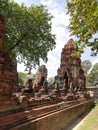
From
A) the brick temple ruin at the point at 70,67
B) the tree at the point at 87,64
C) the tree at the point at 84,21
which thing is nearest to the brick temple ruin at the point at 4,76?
the tree at the point at 84,21

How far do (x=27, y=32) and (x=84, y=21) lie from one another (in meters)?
8.50

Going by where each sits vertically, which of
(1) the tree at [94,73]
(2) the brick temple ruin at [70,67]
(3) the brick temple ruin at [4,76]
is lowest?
(3) the brick temple ruin at [4,76]

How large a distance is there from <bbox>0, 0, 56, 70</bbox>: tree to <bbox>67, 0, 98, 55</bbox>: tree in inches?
291

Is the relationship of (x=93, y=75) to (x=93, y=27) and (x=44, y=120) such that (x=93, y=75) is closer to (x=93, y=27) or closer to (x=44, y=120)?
(x=93, y=27)

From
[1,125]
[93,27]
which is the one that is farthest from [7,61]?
[93,27]

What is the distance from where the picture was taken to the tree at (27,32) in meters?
18.6

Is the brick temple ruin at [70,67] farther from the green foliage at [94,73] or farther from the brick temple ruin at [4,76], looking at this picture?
the green foliage at [94,73]

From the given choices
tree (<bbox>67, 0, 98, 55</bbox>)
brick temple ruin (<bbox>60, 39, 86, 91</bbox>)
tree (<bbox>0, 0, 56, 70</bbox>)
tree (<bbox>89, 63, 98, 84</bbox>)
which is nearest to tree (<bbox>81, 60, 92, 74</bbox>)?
tree (<bbox>89, 63, 98, 84</bbox>)

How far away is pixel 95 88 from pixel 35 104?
23333 mm

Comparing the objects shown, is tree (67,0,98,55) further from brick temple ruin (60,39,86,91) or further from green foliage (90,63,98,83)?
green foliage (90,63,98,83)

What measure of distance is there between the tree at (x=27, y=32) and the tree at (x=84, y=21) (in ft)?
24.2

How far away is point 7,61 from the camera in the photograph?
5648 mm

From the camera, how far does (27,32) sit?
19.6 metres

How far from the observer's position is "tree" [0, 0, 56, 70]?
18609 mm
